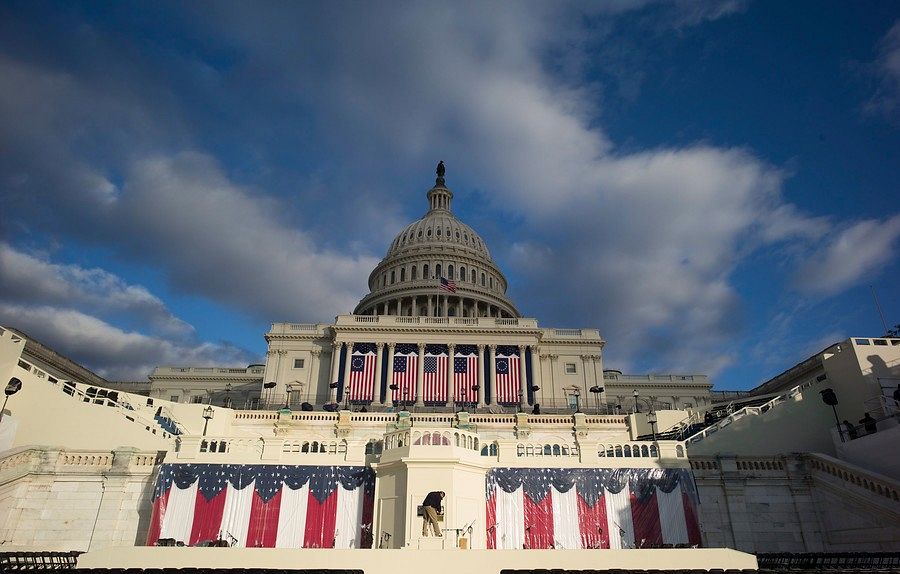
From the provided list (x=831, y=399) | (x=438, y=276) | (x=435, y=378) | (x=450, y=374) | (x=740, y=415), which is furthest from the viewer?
(x=438, y=276)

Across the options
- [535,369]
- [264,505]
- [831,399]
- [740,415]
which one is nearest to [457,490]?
[264,505]

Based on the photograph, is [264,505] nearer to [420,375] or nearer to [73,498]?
[73,498]

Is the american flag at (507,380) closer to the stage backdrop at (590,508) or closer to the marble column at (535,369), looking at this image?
the marble column at (535,369)

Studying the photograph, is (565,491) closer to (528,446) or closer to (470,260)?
(528,446)

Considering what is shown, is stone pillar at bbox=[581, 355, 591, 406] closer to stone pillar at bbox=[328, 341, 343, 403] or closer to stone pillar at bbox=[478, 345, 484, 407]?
stone pillar at bbox=[478, 345, 484, 407]

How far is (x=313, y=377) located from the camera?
69375 millimetres

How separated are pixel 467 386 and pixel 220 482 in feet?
139

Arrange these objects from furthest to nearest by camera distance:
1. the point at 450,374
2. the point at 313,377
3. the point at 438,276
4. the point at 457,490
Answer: the point at 438,276 → the point at 313,377 → the point at 450,374 → the point at 457,490

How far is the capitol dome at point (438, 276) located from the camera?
8981 centimetres

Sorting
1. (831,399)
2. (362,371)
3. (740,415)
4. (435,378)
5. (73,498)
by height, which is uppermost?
(362,371)

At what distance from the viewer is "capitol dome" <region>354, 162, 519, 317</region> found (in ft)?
295

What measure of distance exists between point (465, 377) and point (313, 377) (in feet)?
61.4

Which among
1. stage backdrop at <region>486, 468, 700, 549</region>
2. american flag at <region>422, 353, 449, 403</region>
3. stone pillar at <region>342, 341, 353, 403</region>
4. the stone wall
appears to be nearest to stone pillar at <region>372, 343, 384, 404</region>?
stone pillar at <region>342, 341, 353, 403</region>

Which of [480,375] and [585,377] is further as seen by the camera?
[585,377]
